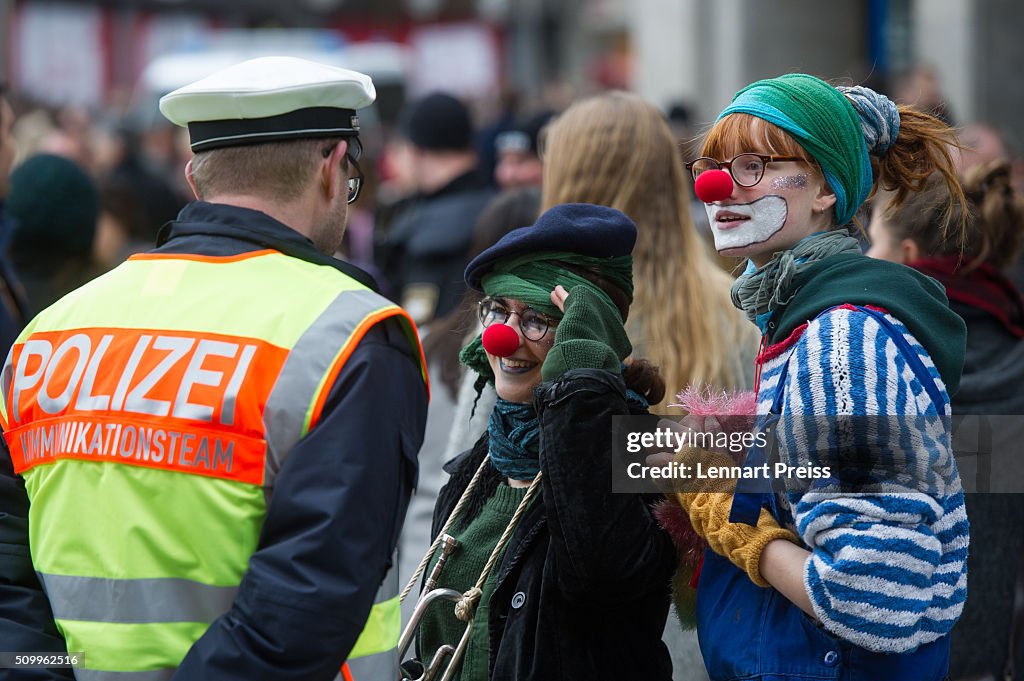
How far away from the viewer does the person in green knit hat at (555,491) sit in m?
2.41

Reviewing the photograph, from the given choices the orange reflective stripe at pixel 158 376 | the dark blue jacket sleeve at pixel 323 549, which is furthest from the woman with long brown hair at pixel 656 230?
the orange reflective stripe at pixel 158 376

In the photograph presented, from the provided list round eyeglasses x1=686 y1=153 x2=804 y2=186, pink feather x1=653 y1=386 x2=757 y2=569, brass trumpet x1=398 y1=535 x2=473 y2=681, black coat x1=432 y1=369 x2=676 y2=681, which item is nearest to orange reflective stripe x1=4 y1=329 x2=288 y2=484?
black coat x1=432 y1=369 x2=676 y2=681

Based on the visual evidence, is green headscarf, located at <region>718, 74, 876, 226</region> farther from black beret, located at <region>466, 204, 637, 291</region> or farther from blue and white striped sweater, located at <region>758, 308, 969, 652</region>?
black beret, located at <region>466, 204, 637, 291</region>

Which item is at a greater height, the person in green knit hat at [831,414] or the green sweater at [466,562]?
the person in green knit hat at [831,414]

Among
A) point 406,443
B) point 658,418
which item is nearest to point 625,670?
point 658,418

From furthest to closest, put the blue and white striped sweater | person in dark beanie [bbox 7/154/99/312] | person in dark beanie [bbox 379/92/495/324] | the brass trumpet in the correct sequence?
person in dark beanie [bbox 379/92/495/324] < person in dark beanie [bbox 7/154/99/312] < the brass trumpet < the blue and white striped sweater

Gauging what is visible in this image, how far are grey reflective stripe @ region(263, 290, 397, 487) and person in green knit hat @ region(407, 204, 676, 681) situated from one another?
57cm

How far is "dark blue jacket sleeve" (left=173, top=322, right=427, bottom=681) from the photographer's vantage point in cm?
194

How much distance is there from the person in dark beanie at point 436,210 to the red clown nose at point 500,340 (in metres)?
3.00

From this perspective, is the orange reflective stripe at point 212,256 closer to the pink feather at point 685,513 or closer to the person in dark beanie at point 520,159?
the pink feather at point 685,513

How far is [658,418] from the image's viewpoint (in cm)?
254

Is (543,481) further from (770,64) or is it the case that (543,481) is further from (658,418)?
(770,64)

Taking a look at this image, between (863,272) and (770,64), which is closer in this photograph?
(863,272)

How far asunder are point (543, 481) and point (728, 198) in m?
0.66
